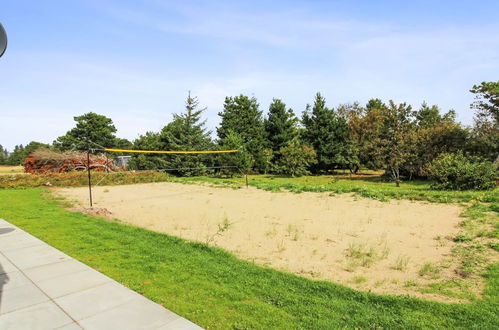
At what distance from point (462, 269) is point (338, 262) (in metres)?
1.55

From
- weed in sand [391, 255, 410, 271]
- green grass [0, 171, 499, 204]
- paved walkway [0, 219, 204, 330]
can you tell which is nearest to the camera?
paved walkway [0, 219, 204, 330]

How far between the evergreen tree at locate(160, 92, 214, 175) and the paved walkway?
20.1 meters

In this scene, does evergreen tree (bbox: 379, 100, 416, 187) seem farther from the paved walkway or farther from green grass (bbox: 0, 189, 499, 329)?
the paved walkway

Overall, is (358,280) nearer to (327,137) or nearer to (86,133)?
(327,137)

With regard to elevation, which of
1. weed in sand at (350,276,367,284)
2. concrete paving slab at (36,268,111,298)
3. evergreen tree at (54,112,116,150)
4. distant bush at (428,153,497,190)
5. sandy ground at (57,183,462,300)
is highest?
evergreen tree at (54,112,116,150)

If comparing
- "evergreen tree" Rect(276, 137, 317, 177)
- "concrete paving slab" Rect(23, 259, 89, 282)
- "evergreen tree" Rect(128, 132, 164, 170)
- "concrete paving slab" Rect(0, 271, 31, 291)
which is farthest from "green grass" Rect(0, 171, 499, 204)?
"concrete paving slab" Rect(0, 271, 31, 291)

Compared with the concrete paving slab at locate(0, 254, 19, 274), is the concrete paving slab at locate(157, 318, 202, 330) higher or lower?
lower

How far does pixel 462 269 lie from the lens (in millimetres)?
3941

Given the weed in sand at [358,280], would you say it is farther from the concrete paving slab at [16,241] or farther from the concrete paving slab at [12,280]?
the concrete paving slab at [16,241]

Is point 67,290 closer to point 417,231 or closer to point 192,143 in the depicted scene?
point 417,231

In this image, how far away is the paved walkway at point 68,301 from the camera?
8.40ft

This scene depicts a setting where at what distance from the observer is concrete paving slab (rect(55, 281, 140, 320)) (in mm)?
2771

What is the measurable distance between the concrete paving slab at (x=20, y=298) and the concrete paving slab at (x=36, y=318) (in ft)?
0.37

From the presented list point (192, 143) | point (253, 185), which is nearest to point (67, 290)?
point (253, 185)
